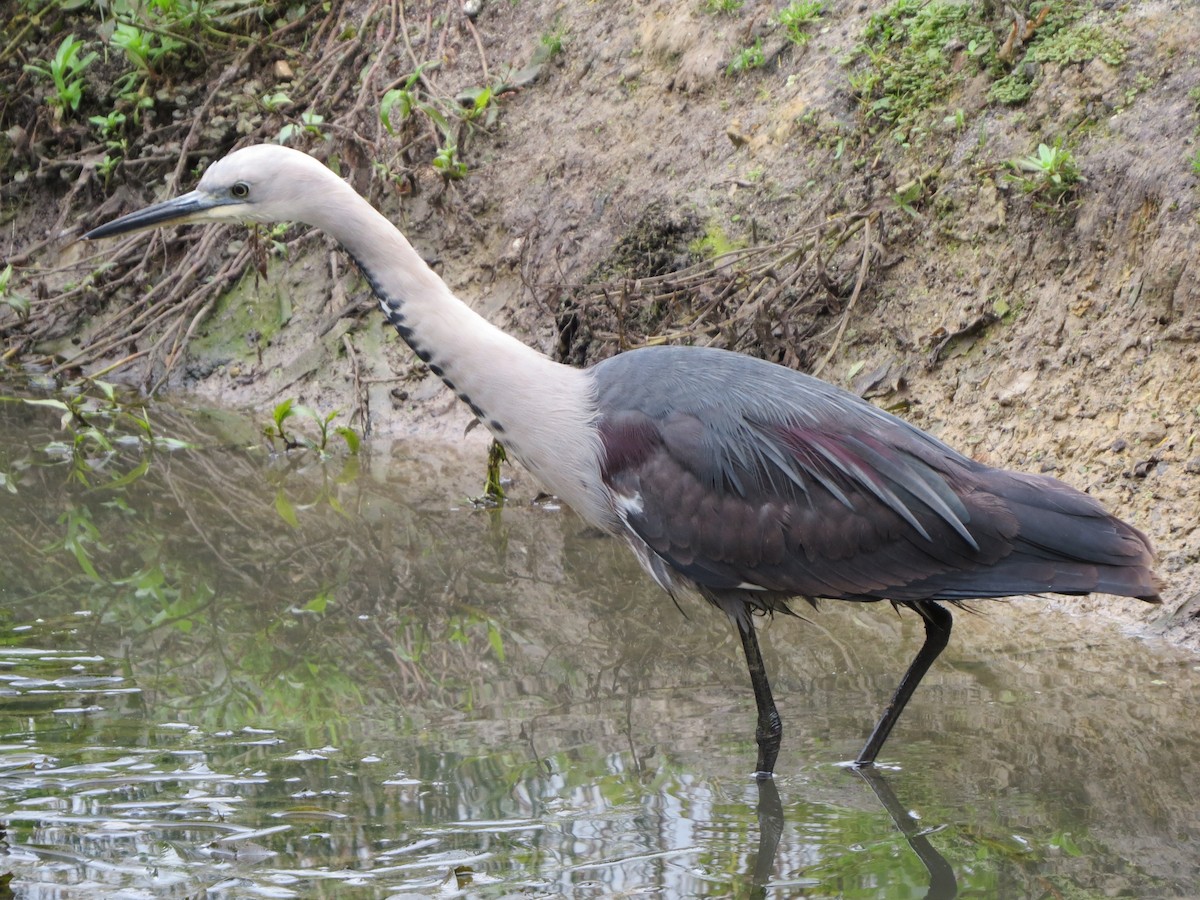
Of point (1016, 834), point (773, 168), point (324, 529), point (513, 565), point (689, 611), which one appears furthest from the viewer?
point (773, 168)

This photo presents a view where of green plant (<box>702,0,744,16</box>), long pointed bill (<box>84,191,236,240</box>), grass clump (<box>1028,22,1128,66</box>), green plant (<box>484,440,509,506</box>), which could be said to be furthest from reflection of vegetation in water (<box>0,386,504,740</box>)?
grass clump (<box>1028,22,1128,66</box>)

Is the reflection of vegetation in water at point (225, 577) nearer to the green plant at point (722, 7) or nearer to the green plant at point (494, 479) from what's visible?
the green plant at point (494, 479)

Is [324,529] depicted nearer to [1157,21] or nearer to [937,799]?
[937,799]

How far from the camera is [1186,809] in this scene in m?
3.59

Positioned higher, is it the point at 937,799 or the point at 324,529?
the point at 324,529

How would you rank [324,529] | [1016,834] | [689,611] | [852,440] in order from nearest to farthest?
[1016,834] → [852,440] → [689,611] → [324,529]

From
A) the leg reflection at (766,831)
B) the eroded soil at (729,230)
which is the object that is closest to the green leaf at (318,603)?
the eroded soil at (729,230)

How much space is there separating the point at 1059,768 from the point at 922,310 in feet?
9.74

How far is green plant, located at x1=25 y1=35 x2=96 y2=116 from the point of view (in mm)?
9422

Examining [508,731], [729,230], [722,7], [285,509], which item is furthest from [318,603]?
[722,7]

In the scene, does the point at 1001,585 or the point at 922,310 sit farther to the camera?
the point at 922,310

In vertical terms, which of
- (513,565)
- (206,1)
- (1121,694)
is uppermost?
(206,1)

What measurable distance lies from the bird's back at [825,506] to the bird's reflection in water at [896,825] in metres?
0.54

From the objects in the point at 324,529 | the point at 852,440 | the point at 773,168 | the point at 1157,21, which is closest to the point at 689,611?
the point at 852,440
